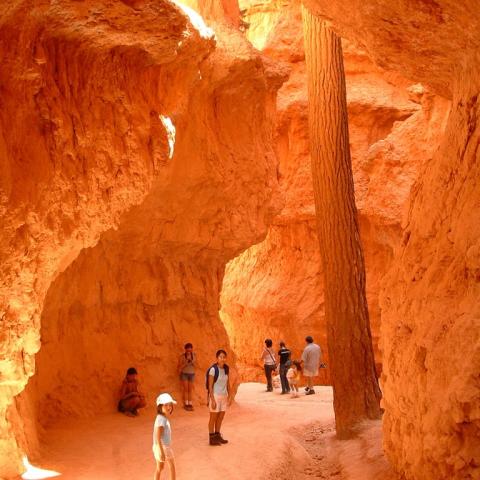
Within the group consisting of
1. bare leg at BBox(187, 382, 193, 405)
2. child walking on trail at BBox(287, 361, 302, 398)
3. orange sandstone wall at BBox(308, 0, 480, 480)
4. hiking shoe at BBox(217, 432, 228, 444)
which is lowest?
child walking on trail at BBox(287, 361, 302, 398)

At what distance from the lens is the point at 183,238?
10.9 meters

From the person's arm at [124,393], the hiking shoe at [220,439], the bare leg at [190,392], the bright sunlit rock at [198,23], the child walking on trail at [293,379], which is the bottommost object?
the child walking on trail at [293,379]

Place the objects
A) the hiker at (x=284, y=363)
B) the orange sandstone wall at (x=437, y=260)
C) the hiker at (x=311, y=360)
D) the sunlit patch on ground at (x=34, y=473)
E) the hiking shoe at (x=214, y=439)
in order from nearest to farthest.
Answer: the orange sandstone wall at (x=437, y=260)
the sunlit patch on ground at (x=34, y=473)
the hiking shoe at (x=214, y=439)
the hiker at (x=311, y=360)
the hiker at (x=284, y=363)

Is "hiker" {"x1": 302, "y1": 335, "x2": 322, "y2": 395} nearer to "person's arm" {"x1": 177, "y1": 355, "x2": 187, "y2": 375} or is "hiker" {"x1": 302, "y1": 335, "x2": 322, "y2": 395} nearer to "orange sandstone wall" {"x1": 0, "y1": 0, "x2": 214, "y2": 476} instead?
"person's arm" {"x1": 177, "y1": 355, "x2": 187, "y2": 375}

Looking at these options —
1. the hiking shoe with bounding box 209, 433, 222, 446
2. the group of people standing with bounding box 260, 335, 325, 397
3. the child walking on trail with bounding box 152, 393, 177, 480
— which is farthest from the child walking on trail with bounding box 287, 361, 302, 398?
the child walking on trail with bounding box 152, 393, 177, 480

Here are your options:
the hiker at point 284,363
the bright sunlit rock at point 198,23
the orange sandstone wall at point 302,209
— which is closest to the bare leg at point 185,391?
the hiker at point 284,363

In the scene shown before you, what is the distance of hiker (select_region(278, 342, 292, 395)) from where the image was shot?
41.7 ft

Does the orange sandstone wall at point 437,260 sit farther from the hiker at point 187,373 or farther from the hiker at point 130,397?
the hiker at point 187,373

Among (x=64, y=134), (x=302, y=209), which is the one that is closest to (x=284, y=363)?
(x=302, y=209)

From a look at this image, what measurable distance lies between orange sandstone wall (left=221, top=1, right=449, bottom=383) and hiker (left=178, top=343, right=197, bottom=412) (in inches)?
295

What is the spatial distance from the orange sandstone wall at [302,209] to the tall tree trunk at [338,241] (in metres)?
6.81

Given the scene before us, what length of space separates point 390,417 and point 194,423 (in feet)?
13.3

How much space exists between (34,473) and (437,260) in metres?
4.69

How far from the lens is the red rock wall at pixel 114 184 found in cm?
589
